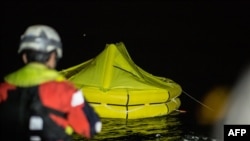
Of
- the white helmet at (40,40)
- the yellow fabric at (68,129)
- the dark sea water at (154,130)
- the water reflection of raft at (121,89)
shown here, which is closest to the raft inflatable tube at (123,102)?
the water reflection of raft at (121,89)

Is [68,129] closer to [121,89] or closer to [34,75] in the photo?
[34,75]

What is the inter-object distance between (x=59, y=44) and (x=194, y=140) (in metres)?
5.90

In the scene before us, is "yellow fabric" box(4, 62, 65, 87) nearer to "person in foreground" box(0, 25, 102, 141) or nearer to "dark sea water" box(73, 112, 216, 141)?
"person in foreground" box(0, 25, 102, 141)

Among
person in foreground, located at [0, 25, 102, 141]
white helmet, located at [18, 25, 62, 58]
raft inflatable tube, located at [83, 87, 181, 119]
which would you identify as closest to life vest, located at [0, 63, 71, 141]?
person in foreground, located at [0, 25, 102, 141]

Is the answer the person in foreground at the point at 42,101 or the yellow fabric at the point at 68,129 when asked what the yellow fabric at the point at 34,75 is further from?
the yellow fabric at the point at 68,129

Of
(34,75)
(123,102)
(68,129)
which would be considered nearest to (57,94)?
(34,75)

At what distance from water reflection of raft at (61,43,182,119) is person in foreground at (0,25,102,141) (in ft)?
19.9

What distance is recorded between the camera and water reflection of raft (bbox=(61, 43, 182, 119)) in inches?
380

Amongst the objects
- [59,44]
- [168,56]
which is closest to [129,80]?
[59,44]

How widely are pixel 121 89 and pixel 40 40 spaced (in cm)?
642

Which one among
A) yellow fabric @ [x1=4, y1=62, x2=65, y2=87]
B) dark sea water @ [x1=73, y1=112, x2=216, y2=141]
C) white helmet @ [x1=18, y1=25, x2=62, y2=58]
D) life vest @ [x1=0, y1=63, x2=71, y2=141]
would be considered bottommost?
dark sea water @ [x1=73, y1=112, x2=216, y2=141]

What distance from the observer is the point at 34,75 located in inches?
133

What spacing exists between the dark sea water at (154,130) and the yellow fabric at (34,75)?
5.18 m

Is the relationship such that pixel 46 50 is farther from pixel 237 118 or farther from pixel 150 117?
pixel 237 118
